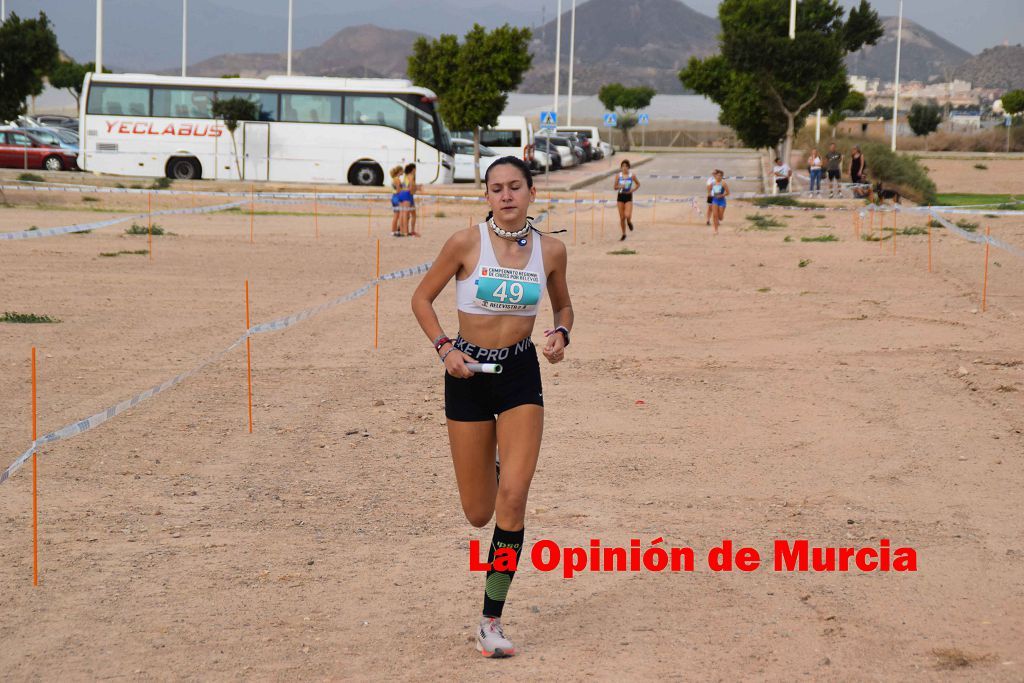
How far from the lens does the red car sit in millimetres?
41062

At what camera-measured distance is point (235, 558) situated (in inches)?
241

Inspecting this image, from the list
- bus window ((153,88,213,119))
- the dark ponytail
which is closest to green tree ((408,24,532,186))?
bus window ((153,88,213,119))

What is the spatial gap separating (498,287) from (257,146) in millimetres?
36085

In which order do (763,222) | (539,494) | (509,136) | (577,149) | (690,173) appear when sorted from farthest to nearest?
(577,149)
(690,173)
(509,136)
(763,222)
(539,494)

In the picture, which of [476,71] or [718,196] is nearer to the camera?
[718,196]

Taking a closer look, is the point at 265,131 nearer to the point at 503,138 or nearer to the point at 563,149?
the point at 503,138

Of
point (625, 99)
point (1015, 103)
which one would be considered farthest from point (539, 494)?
point (625, 99)

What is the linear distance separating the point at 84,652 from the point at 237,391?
5.34 metres

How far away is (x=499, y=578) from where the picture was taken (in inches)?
194

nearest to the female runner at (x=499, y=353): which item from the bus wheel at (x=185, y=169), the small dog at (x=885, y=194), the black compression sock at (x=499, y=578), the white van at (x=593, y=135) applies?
the black compression sock at (x=499, y=578)

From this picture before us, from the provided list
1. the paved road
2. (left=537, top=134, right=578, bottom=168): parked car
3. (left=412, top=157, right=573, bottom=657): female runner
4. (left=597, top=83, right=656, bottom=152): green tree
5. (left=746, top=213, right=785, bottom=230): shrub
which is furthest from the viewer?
(left=597, top=83, right=656, bottom=152): green tree

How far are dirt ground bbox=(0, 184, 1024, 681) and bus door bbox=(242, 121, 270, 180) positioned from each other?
2468 centimetres

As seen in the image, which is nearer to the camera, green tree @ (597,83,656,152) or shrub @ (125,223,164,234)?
shrub @ (125,223,164,234)

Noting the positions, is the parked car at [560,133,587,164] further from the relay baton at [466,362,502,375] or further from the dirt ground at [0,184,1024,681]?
the relay baton at [466,362,502,375]
